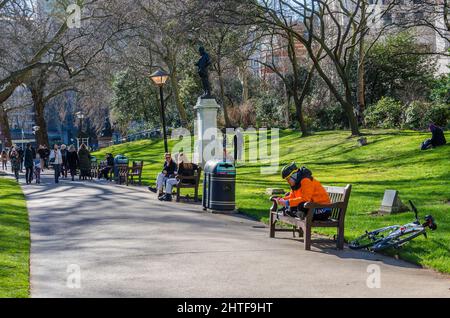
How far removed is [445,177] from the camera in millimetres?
19938

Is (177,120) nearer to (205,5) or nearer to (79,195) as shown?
(205,5)

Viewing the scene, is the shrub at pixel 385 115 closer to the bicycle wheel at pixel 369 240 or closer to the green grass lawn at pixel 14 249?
the green grass lawn at pixel 14 249

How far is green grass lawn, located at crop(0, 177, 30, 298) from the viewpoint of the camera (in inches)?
310

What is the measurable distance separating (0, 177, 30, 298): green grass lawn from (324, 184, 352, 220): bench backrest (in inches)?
191

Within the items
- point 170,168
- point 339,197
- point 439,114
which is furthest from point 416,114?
point 339,197

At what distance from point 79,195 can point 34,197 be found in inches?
56.2

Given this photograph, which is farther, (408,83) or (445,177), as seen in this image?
(408,83)

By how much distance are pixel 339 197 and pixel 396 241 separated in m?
1.53

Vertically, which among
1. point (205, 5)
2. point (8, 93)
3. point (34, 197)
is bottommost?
point (34, 197)

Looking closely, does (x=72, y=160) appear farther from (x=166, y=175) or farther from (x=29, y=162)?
(x=166, y=175)

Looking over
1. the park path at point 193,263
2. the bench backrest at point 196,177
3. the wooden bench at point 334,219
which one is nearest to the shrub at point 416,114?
the bench backrest at point 196,177

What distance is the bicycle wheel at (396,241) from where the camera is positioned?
10141mm

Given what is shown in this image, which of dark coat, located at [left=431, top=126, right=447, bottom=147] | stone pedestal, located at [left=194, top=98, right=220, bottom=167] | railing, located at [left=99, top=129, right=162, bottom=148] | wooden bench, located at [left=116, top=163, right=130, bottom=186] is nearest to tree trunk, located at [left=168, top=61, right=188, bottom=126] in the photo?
railing, located at [left=99, top=129, right=162, bottom=148]
